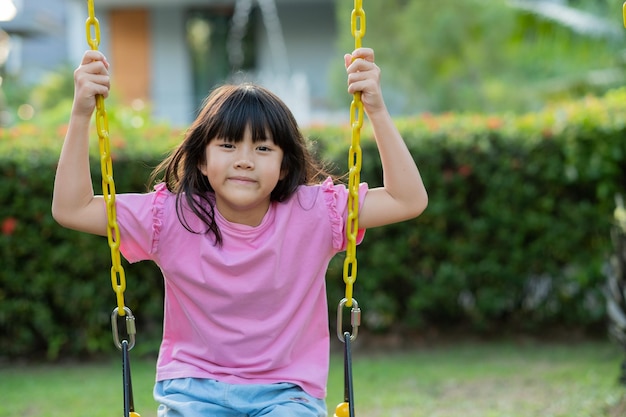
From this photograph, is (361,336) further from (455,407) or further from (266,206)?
(266,206)

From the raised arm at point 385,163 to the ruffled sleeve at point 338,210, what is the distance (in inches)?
1.9

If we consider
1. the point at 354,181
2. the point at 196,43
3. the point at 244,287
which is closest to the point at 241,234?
the point at 244,287

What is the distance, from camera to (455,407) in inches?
190

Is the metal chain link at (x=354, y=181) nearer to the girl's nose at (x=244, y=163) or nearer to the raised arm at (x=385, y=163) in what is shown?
the raised arm at (x=385, y=163)

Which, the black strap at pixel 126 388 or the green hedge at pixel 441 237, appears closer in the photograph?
the black strap at pixel 126 388

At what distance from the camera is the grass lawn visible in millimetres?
4789

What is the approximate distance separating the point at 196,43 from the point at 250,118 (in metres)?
16.0

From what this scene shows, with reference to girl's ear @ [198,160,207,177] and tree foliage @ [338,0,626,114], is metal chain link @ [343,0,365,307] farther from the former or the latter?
tree foliage @ [338,0,626,114]

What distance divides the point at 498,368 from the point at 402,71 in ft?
24.1

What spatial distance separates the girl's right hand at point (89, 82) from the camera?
272 cm


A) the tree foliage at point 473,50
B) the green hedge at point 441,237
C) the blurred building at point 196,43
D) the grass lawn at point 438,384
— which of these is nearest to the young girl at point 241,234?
the grass lawn at point 438,384

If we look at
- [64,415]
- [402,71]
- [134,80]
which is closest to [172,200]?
[64,415]

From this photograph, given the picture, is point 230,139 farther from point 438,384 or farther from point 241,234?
point 438,384

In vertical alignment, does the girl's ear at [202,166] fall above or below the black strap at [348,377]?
above
